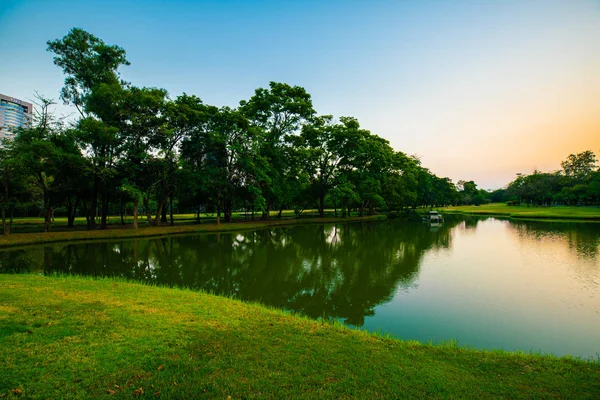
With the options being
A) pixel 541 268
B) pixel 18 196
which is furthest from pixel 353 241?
pixel 18 196

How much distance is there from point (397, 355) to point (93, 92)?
1228 inches

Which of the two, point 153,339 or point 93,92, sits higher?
point 93,92

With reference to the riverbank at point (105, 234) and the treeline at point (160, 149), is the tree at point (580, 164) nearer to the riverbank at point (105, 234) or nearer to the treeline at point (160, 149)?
the treeline at point (160, 149)

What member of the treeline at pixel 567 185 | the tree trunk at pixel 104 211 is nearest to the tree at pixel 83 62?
the tree trunk at pixel 104 211

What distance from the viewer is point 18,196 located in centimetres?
2452

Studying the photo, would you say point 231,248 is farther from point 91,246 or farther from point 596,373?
point 596,373

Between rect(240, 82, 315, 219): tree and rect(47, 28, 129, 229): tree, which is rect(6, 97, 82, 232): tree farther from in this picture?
rect(240, 82, 315, 219): tree

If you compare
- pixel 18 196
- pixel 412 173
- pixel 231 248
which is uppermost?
pixel 412 173

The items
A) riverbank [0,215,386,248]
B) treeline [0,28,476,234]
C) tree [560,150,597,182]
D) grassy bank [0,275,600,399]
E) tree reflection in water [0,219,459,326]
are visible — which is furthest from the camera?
tree [560,150,597,182]

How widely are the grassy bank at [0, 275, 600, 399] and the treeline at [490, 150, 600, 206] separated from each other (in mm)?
84545

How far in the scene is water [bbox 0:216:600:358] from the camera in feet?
25.7

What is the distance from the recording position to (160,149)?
1190 inches

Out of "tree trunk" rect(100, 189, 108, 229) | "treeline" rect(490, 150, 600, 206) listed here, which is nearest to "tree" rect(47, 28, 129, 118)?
"tree trunk" rect(100, 189, 108, 229)

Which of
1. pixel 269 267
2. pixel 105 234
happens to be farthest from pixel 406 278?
pixel 105 234
